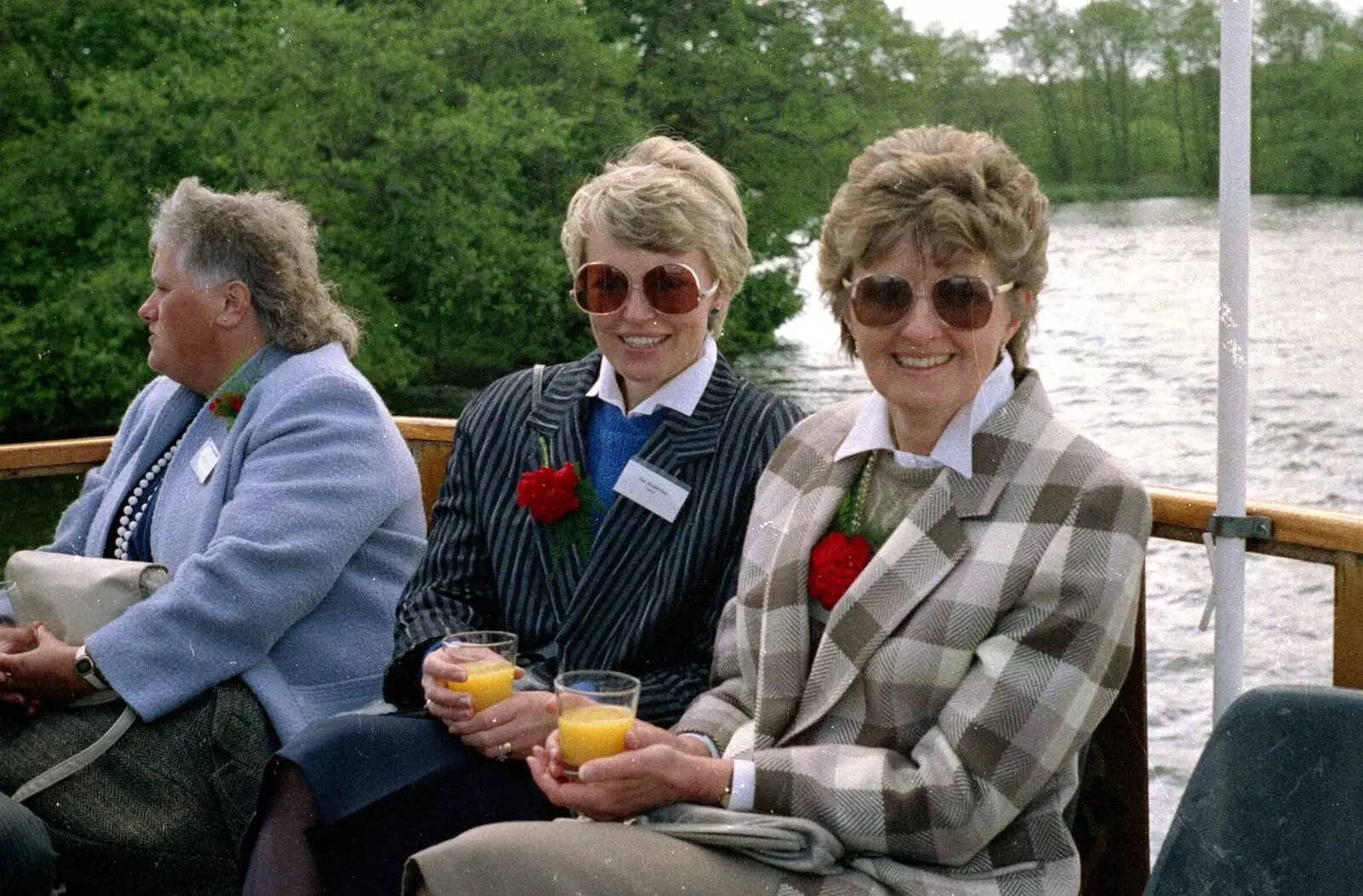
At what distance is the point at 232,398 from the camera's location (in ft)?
9.14

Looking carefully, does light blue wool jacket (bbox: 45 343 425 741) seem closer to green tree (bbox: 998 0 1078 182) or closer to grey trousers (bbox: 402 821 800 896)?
grey trousers (bbox: 402 821 800 896)

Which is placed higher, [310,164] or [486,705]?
[310,164]

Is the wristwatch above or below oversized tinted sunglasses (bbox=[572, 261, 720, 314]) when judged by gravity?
below

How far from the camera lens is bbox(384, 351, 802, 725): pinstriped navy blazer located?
2250mm

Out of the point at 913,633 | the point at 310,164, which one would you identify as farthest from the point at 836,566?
the point at 310,164

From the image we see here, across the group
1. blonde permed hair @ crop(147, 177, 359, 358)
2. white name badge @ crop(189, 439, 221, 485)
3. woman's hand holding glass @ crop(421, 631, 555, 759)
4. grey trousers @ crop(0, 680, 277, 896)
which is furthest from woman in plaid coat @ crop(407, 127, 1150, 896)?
blonde permed hair @ crop(147, 177, 359, 358)

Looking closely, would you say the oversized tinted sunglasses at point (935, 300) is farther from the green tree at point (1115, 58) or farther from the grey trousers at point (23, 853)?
the green tree at point (1115, 58)

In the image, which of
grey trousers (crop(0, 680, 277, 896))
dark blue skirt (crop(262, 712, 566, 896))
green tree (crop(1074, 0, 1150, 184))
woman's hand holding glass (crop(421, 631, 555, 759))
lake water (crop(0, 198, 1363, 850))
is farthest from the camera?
lake water (crop(0, 198, 1363, 850))


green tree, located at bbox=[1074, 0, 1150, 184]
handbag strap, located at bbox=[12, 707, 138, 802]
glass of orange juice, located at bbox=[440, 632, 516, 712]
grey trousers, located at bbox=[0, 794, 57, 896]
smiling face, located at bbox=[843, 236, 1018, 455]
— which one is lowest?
grey trousers, located at bbox=[0, 794, 57, 896]

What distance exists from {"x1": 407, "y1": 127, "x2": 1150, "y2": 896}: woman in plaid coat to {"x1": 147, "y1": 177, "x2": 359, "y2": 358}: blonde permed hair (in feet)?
4.36

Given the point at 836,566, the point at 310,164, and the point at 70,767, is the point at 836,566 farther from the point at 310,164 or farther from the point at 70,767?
the point at 310,164

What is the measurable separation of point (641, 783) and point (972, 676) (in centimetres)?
41

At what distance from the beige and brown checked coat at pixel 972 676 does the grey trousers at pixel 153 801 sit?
3.58 ft

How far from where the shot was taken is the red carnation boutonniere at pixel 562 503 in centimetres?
231
